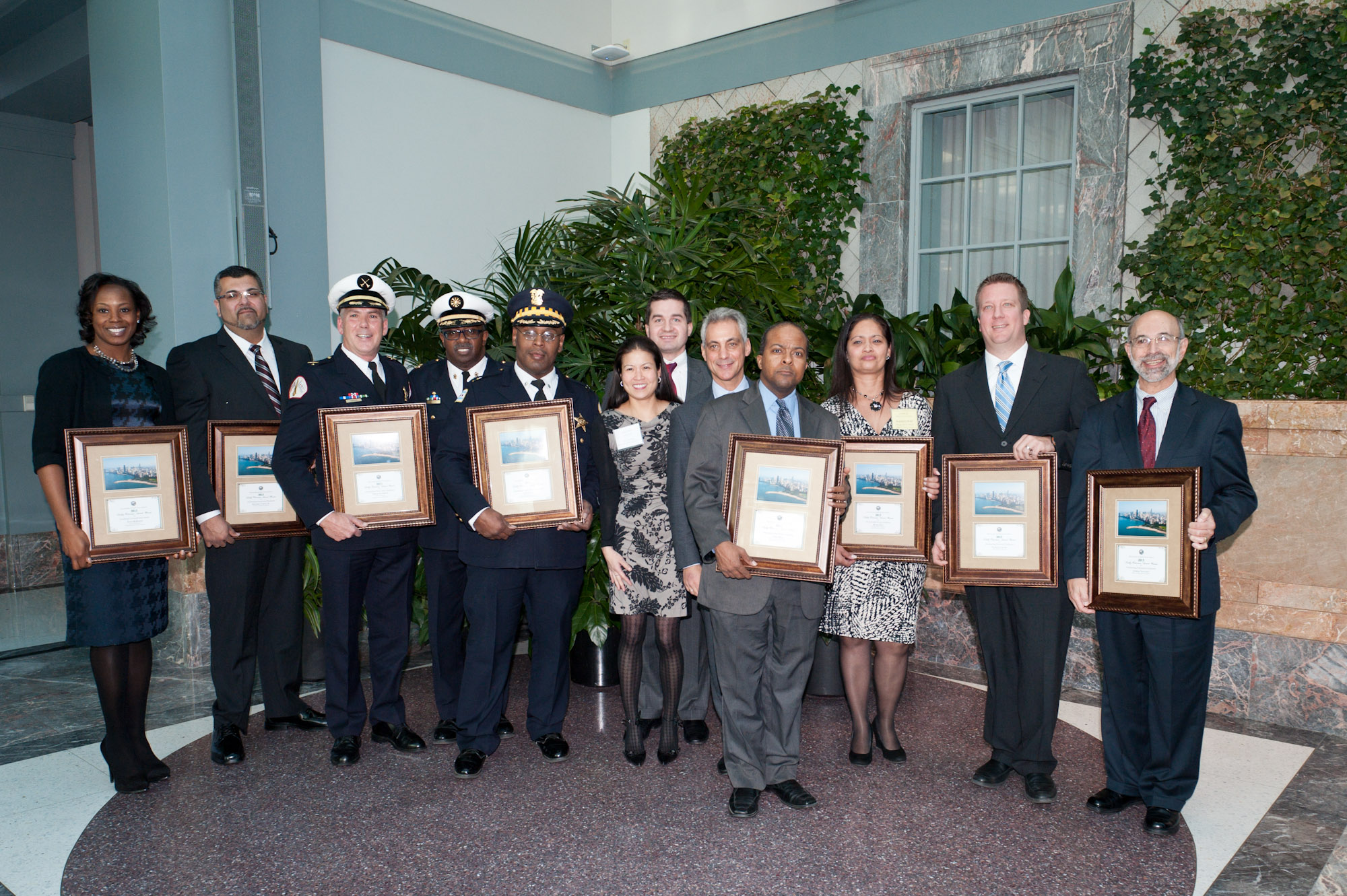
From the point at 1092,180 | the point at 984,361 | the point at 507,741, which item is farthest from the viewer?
the point at 1092,180

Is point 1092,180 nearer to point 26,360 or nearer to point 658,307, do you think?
point 658,307

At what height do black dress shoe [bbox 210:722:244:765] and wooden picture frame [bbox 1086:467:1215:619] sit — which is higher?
wooden picture frame [bbox 1086:467:1215:619]

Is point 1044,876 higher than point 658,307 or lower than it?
lower

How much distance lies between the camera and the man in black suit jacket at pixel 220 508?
354 centimetres

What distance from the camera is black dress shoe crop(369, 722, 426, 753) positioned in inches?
144

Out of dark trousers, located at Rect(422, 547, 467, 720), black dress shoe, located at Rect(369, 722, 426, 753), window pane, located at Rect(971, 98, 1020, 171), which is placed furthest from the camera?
window pane, located at Rect(971, 98, 1020, 171)

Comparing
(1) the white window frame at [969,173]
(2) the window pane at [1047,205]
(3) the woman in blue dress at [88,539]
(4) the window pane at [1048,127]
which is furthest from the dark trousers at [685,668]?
(4) the window pane at [1048,127]

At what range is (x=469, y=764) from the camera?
3404 millimetres

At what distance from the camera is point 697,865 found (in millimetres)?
2693

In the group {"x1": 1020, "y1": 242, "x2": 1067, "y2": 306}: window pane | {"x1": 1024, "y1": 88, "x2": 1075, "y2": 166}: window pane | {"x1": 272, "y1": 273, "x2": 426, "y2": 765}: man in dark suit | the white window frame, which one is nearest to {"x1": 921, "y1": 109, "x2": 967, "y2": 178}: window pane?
the white window frame

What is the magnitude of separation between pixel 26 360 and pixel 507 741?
639cm

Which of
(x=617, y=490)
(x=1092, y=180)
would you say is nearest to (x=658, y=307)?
(x=617, y=490)

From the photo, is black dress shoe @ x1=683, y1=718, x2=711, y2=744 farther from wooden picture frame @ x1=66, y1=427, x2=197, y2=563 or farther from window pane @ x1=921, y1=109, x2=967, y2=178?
window pane @ x1=921, y1=109, x2=967, y2=178

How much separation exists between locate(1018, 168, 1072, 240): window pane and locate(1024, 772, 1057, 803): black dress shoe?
13.6 ft
